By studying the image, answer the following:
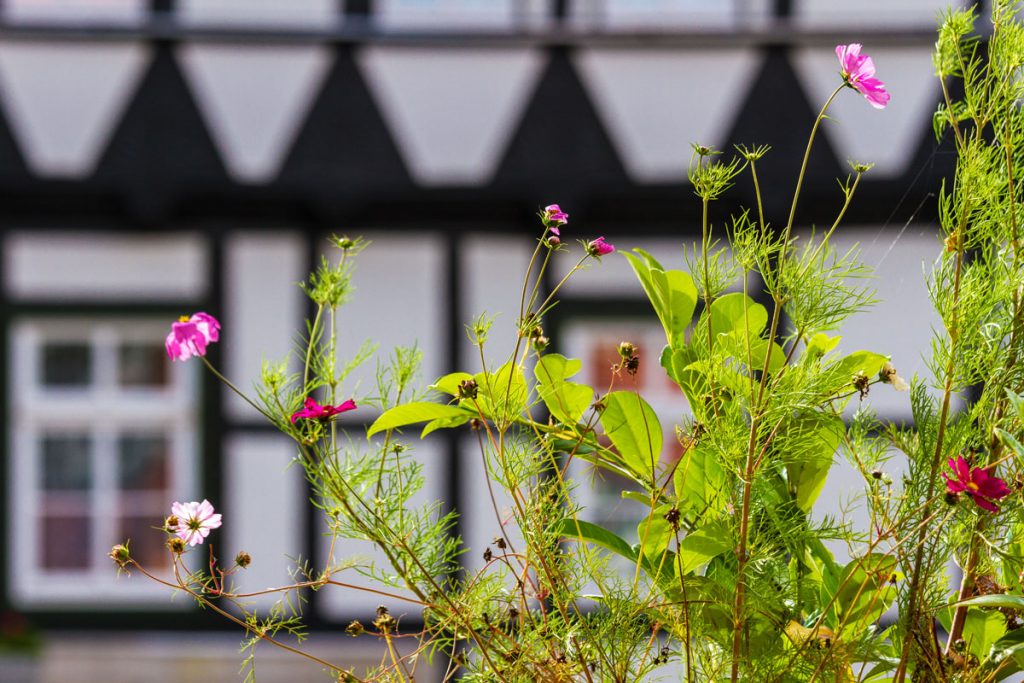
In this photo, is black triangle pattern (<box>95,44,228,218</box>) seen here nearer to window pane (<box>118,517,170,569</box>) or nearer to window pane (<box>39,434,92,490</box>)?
window pane (<box>39,434,92,490</box>)

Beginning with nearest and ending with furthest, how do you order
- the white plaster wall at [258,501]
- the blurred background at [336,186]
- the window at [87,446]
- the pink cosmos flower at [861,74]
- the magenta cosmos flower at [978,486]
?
the magenta cosmos flower at [978,486] → the pink cosmos flower at [861,74] → the blurred background at [336,186] → the white plaster wall at [258,501] → the window at [87,446]

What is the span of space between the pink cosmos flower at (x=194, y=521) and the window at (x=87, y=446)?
A: 4.44m

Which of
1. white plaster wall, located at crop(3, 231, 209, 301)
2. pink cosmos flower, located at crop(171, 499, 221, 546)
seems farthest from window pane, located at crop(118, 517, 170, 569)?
Result: pink cosmos flower, located at crop(171, 499, 221, 546)

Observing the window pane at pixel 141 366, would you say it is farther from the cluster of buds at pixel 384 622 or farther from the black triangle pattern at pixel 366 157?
the cluster of buds at pixel 384 622

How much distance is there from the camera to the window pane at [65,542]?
5094mm

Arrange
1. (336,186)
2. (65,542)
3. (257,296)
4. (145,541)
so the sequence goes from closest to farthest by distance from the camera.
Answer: (336,186)
(257,296)
(65,542)
(145,541)

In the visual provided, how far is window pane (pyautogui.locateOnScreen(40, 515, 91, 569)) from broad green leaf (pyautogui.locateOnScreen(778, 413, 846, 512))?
15.8ft

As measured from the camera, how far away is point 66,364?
5.12 meters

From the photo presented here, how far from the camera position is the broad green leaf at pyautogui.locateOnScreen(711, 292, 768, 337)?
2.30 ft

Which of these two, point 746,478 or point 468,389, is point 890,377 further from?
point 468,389


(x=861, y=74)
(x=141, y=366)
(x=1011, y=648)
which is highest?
(x=141, y=366)

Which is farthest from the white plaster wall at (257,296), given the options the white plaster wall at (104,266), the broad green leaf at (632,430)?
the broad green leaf at (632,430)

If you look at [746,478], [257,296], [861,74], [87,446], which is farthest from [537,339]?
[87,446]

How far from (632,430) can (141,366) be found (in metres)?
4.74
